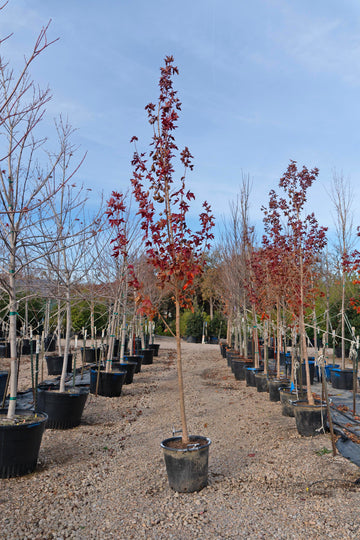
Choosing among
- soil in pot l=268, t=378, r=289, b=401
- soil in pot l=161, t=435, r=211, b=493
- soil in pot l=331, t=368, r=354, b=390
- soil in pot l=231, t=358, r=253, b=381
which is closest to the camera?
soil in pot l=161, t=435, r=211, b=493

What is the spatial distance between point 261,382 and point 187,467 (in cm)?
514

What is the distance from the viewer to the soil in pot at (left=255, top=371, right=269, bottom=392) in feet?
27.1

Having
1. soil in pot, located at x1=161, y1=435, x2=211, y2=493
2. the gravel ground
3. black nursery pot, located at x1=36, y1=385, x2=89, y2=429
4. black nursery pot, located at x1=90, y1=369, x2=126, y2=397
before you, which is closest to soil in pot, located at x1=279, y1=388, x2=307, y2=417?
the gravel ground

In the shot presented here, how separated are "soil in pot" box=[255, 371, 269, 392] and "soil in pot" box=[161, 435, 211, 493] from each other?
4.87 meters

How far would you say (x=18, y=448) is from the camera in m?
3.89

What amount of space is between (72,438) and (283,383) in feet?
12.5

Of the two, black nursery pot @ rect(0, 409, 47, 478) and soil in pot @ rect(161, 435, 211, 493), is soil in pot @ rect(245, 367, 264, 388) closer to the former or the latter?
soil in pot @ rect(161, 435, 211, 493)

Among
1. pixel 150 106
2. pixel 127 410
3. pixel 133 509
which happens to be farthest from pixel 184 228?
pixel 127 410

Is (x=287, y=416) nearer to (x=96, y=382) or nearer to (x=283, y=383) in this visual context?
(x=283, y=383)

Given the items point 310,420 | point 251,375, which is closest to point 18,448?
point 310,420

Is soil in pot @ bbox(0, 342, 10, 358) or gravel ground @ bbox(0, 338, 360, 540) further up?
soil in pot @ bbox(0, 342, 10, 358)

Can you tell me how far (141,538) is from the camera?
2781 millimetres

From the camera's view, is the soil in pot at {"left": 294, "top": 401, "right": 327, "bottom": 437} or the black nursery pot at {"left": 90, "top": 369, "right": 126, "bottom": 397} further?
the black nursery pot at {"left": 90, "top": 369, "right": 126, "bottom": 397}

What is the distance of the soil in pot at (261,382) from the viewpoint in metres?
8.27
